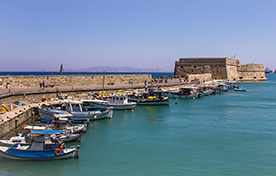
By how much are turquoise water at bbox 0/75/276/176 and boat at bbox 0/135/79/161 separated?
0.27 m

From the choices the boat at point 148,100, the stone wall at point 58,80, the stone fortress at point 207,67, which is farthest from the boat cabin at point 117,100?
the stone fortress at point 207,67

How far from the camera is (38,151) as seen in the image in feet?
46.3

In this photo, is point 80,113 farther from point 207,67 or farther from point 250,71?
point 250,71

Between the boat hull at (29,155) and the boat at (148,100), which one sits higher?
the boat at (148,100)

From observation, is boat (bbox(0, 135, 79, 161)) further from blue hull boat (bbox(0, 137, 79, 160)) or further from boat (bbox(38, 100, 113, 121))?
boat (bbox(38, 100, 113, 121))

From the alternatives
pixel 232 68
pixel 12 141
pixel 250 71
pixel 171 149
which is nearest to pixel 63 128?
pixel 12 141

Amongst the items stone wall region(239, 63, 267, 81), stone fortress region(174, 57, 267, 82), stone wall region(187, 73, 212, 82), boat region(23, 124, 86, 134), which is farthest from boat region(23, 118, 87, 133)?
stone wall region(239, 63, 267, 81)

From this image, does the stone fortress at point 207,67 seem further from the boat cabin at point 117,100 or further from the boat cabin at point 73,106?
the boat cabin at point 73,106

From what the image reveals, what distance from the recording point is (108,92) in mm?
36781

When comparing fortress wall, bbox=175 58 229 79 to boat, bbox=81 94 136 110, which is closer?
boat, bbox=81 94 136 110

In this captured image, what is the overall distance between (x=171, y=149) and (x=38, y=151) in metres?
6.89

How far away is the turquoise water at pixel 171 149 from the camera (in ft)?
44.0

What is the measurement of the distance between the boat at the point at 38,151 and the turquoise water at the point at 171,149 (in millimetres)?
272

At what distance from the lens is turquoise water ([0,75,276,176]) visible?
13422mm
